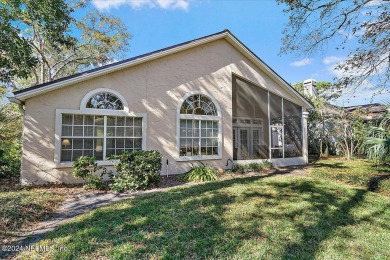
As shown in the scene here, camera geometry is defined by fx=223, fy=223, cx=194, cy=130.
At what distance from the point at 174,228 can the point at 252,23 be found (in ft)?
42.4

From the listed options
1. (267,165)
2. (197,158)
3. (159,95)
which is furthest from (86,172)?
(267,165)

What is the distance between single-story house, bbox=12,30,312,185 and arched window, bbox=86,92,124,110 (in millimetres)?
38

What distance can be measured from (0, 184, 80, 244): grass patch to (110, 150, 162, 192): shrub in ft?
5.63

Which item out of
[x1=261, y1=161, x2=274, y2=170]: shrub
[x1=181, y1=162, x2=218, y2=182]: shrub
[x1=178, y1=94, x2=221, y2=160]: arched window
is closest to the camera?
[x1=181, y1=162, x2=218, y2=182]: shrub

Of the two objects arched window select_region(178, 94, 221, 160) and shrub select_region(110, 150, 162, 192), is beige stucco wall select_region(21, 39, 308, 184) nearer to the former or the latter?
arched window select_region(178, 94, 221, 160)

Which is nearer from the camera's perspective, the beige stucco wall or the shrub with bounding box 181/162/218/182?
the beige stucco wall

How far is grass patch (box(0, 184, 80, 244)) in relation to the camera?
459 cm

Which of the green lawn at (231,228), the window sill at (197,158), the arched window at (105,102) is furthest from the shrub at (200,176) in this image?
the arched window at (105,102)

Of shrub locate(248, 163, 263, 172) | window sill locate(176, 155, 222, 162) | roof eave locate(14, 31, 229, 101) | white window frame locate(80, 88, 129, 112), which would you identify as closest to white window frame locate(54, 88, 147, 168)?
white window frame locate(80, 88, 129, 112)

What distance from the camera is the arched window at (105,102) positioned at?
934 cm

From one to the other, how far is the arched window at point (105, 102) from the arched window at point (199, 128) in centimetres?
296

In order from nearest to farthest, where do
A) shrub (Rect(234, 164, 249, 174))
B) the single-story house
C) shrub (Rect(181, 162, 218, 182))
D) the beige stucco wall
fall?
the beige stucco wall < the single-story house < shrub (Rect(181, 162, 218, 182)) < shrub (Rect(234, 164, 249, 174))

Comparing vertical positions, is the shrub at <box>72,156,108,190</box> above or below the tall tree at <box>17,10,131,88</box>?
below

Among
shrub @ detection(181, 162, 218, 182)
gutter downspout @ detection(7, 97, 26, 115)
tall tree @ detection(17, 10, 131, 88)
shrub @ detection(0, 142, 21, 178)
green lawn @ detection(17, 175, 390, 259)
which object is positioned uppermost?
tall tree @ detection(17, 10, 131, 88)
